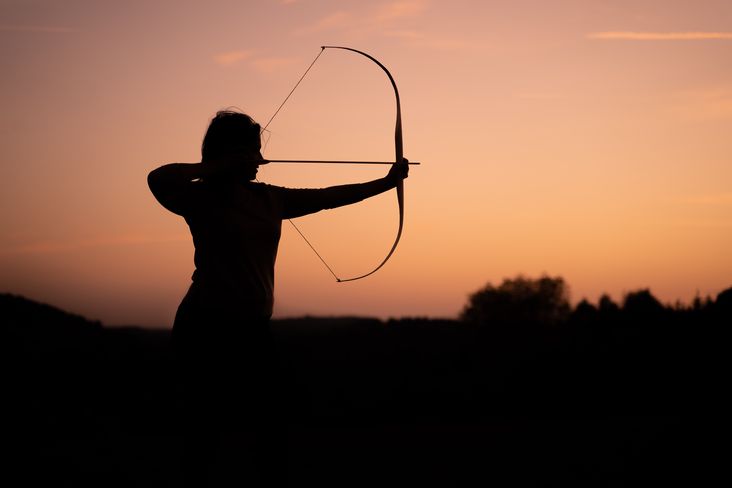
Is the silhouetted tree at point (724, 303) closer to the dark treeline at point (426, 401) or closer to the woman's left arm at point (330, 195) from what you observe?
the dark treeline at point (426, 401)

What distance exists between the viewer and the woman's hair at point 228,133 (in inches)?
114

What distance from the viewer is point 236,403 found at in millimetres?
2900

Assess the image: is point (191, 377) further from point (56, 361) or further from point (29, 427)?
point (56, 361)

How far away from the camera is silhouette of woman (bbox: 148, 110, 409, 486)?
278 centimetres

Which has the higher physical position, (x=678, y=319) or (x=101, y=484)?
(x=678, y=319)

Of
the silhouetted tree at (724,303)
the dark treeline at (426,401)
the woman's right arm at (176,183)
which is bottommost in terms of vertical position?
the dark treeline at (426,401)

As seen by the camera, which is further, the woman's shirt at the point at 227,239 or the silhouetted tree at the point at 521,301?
the silhouetted tree at the point at 521,301

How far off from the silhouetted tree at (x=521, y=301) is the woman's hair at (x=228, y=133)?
33.2m

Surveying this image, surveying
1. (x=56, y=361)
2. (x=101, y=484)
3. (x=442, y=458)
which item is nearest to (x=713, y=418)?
(x=442, y=458)

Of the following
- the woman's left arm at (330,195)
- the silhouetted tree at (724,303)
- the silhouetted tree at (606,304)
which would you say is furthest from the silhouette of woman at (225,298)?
the silhouetted tree at (606,304)

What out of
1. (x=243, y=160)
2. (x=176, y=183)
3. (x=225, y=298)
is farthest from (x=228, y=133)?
(x=225, y=298)

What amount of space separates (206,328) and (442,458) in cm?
345

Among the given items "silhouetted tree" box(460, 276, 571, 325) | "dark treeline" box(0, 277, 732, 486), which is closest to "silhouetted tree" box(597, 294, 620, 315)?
"silhouetted tree" box(460, 276, 571, 325)

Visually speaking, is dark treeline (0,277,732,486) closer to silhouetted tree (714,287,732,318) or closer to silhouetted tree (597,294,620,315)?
silhouetted tree (714,287,732,318)
